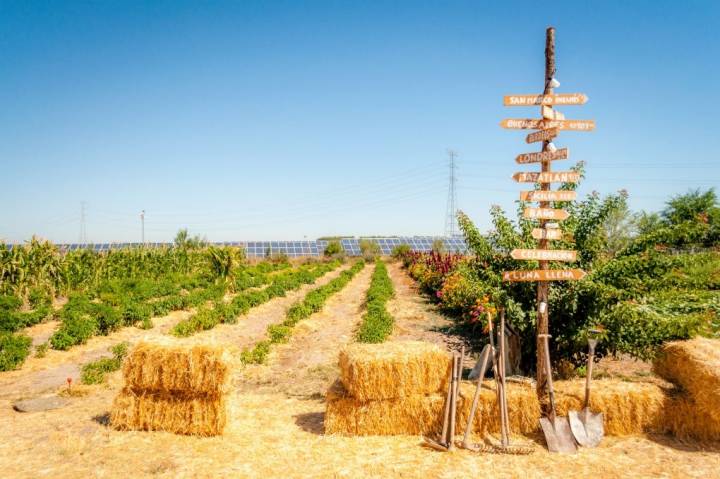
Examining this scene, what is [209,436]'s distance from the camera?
7.18 meters

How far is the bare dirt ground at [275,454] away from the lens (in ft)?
19.9

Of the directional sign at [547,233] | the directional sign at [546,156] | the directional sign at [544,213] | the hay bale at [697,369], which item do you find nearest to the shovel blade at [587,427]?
the hay bale at [697,369]

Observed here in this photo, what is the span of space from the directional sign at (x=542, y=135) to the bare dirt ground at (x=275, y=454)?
4607mm

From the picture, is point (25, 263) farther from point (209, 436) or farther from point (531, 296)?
point (531, 296)

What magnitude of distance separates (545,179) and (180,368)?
247 inches

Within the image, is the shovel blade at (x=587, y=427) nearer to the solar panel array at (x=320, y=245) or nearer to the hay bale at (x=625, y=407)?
the hay bale at (x=625, y=407)

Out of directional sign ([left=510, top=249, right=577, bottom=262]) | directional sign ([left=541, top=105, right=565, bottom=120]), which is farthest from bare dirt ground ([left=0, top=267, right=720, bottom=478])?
directional sign ([left=541, top=105, right=565, bottom=120])

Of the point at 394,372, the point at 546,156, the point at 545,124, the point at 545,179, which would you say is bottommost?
the point at 394,372

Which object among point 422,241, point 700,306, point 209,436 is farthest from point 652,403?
point 422,241

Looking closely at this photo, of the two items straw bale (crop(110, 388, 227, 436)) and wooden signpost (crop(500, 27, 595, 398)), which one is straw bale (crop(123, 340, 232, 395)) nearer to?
straw bale (crop(110, 388, 227, 436))

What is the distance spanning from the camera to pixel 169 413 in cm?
723

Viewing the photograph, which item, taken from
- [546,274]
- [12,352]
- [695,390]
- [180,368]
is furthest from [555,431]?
[12,352]

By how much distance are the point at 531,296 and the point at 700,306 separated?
548 cm

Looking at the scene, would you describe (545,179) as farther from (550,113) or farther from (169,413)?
(169,413)
